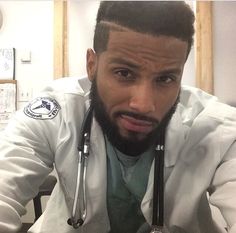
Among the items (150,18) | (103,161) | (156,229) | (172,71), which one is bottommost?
(156,229)

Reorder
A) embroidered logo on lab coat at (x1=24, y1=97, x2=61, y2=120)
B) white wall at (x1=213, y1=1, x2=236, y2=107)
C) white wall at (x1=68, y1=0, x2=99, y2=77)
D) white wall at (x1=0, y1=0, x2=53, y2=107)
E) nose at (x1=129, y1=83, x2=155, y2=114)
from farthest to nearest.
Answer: white wall at (x1=0, y1=0, x2=53, y2=107) → white wall at (x1=68, y1=0, x2=99, y2=77) → white wall at (x1=213, y1=1, x2=236, y2=107) → embroidered logo on lab coat at (x1=24, y1=97, x2=61, y2=120) → nose at (x1=129, y1=83, x2=155, y2=114)

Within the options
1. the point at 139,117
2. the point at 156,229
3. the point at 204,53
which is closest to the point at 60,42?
the point at 204,53

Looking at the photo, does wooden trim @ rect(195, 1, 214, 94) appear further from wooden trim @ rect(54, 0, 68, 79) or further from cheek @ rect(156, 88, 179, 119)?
cheek @ rect(156, 88, 179, 119)

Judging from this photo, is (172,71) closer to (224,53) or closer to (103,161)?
(103,161)

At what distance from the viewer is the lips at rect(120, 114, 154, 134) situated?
772 mm

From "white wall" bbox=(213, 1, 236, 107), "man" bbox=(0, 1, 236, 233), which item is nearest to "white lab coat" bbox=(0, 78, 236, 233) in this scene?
"man" bbox=(0, 1, 236, 233)

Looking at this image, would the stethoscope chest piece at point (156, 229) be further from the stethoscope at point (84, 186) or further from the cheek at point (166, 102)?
the cheek at point (166, 102)

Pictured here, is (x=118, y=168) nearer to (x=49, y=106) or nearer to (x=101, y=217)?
(x=101, y=217)

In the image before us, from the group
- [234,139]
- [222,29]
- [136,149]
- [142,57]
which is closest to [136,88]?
[142,57]

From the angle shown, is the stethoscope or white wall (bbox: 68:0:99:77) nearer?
the stethoscope

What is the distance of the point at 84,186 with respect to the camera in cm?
81

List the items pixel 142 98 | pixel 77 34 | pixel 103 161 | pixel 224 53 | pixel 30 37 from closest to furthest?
pixel 142 98
pixel 103 161
pixel 224 53
pixel 77 34
pixel 30 37

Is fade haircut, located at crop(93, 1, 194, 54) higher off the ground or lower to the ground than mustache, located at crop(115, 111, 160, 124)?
higher

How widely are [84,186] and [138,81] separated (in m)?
0.28
